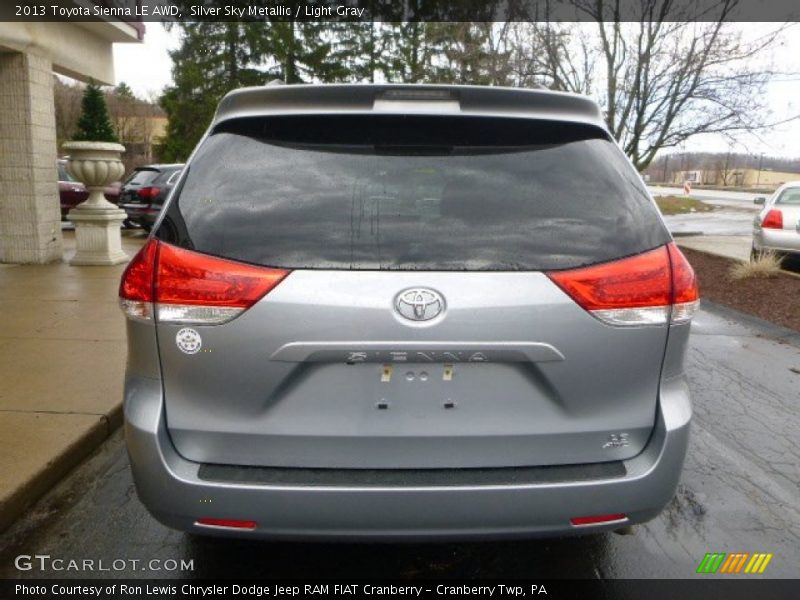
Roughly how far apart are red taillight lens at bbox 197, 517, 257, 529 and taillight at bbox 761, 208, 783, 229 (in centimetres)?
1151

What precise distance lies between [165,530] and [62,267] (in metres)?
8.04

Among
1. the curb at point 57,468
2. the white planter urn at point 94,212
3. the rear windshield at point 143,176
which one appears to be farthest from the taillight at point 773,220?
the rear windshield at point 143,176

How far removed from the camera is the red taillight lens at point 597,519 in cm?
205

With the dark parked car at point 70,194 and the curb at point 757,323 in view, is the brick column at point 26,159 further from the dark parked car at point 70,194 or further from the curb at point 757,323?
the curb at point 757,323

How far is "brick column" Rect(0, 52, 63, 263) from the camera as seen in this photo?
936 cm

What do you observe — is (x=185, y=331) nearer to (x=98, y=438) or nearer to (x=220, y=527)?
(x=220, y=527)

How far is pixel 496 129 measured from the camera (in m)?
2.22

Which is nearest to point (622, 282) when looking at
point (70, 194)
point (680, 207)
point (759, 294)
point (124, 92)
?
point (759, 294)

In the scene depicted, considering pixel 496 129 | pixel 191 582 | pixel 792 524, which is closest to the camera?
pixel 496 129

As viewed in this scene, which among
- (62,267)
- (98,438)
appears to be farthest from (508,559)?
(62,267)

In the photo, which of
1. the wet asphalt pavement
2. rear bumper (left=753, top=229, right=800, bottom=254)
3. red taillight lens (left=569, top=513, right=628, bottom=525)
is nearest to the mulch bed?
rear bumper (left=753, top=229, right=800, bottom=254)

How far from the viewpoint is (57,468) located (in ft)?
11.2

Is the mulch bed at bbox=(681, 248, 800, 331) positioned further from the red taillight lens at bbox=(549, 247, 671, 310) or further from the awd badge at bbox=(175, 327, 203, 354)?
the awd badge at bbox=(175, 327, 203, 354)

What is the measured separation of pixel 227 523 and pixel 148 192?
1393 cm
